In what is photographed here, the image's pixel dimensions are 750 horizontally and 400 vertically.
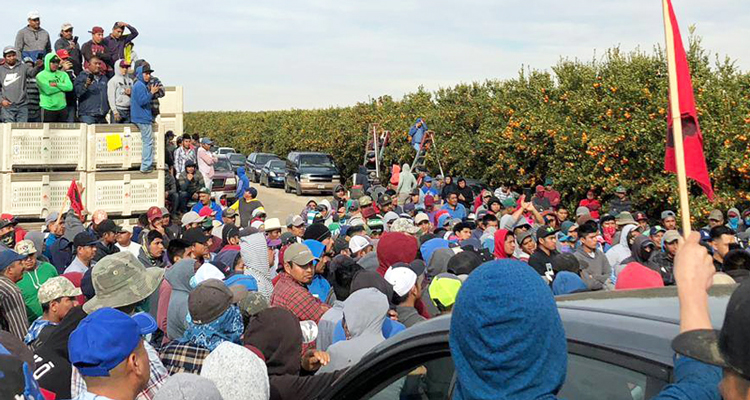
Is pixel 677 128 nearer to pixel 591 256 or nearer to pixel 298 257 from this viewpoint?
pixel 298 257

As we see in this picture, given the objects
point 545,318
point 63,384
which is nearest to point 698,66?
point 63,384

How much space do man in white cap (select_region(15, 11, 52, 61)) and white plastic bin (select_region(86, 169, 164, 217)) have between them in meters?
3.13

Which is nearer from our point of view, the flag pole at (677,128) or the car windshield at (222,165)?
the flag pole at (677,128)

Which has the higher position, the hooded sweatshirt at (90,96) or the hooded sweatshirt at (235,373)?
the hooded sweatshirt at (90,96)

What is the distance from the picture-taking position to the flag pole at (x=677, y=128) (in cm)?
272

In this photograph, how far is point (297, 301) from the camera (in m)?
6.43

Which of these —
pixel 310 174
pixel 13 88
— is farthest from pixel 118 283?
pixel 310 174

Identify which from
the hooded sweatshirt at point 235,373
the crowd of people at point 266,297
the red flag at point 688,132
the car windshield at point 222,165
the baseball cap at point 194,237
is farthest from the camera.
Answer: the car windshield at point 222,165

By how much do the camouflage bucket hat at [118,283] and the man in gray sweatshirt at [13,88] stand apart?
1004 cm

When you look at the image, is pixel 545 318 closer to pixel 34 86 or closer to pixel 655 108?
pixel 34 86

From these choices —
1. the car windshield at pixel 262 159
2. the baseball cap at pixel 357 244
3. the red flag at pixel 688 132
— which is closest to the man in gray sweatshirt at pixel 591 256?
the baseball cap at pixel 357 244

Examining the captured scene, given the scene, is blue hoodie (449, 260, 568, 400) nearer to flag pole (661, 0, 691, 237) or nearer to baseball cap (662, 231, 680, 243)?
flag pole (661, 0, 691, 237)

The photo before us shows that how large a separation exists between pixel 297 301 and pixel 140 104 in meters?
9.05

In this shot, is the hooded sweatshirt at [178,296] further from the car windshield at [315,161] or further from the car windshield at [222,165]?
the car windshield at [315,161]
